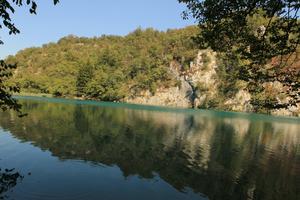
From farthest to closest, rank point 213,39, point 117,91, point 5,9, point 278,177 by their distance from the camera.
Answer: point 117,91 → point 278,177 → point 213,39 → point 5,9

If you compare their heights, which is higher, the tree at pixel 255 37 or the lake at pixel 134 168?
the tree at pixel 255 37

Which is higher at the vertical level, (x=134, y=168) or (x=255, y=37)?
(x=255, y=37)

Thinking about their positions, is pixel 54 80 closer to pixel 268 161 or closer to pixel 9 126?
pixel 9 126

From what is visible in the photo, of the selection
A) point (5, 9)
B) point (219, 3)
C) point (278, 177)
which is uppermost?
point (219, 3)

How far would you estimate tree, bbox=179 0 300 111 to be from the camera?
13586 millimetres

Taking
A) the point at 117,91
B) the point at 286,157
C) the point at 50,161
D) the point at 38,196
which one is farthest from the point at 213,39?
the point at 117,91

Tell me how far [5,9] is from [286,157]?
1467 inches

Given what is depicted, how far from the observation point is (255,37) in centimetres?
1548

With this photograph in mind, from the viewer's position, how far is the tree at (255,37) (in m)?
13.6

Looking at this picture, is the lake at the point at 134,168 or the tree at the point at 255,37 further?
the lake at the point at 134,168

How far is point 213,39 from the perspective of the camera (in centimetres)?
1548

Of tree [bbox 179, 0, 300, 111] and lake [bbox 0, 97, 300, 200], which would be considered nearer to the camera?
tree [bbox 179, 0, 300, 111]

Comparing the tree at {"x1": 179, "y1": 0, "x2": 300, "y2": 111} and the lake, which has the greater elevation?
the tree at {"x1": 179, "y1": 0, "x2": 300, "y2": 111}

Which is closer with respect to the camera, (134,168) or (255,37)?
(255,37)
